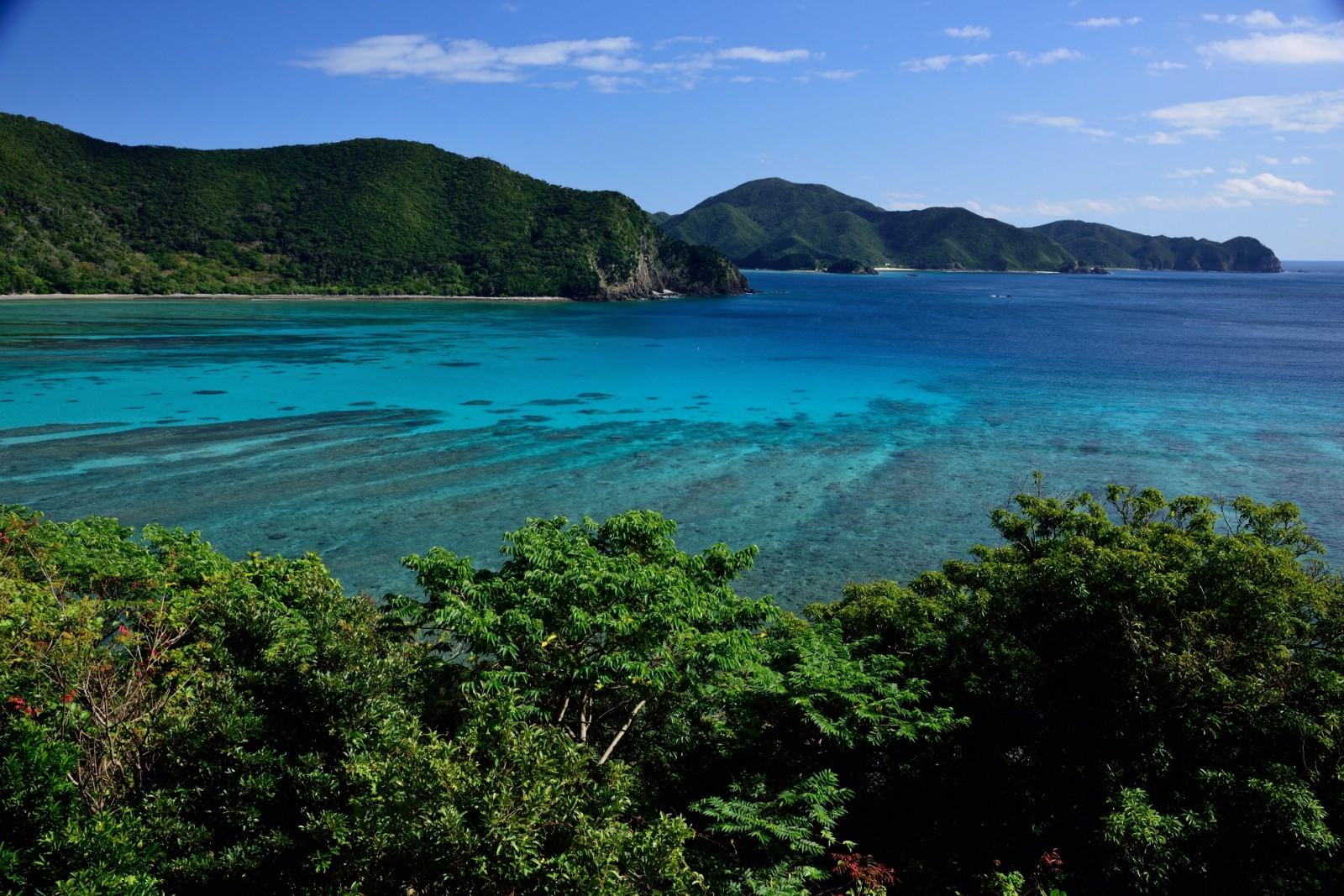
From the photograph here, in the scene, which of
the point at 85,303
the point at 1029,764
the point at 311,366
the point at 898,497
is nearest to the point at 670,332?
the point at 311,366

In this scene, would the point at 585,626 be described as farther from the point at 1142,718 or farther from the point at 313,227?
the point at 313,227

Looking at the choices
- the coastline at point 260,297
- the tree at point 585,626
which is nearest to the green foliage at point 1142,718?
the tree at point 585,626

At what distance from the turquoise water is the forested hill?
38935mm

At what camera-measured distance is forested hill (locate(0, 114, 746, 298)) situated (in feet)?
378

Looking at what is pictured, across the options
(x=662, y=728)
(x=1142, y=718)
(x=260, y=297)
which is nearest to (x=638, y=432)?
(x=662, y=728)

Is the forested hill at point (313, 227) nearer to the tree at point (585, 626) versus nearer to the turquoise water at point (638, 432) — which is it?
the turquoise water at point (638, 432)

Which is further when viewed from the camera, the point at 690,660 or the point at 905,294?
the point at 905,294

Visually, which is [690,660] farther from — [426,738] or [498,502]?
[498,502]

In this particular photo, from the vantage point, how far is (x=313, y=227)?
138750 mm

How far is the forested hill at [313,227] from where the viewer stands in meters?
115

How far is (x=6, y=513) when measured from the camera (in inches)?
590

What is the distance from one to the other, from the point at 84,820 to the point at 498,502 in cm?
2056

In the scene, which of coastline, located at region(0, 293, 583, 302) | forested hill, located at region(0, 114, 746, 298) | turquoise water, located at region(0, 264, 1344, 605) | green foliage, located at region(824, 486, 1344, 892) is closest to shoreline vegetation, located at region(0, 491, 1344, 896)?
green foliage, located at region(824, 486, 1344, 892)

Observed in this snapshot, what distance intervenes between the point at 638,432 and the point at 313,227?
12381 cm
